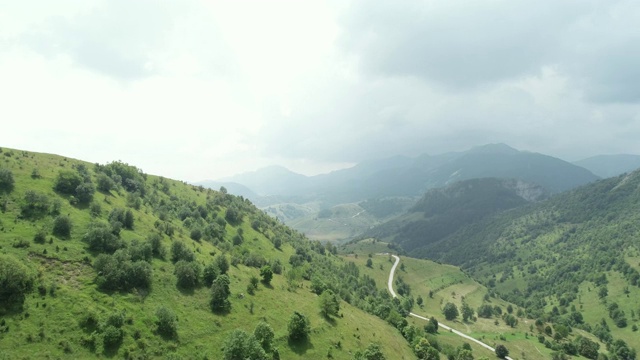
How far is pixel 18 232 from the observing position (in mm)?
91188

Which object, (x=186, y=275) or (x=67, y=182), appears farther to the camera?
(x=67, y=182)

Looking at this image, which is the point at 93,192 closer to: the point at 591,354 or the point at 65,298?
the point at 65,298

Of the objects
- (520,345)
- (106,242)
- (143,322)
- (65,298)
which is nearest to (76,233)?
(106,242)

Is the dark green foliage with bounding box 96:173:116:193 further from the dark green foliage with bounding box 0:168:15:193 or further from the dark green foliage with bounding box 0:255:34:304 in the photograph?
the dark green foliage with bounding box 0:255:34:304

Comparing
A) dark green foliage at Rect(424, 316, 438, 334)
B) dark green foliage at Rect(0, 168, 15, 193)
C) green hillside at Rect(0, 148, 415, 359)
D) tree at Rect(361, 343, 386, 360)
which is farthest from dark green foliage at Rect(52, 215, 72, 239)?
dark green foliage at Rect(424, 316, 438, 334)

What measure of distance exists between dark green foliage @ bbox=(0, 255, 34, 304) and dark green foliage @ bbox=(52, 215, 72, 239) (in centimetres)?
2264

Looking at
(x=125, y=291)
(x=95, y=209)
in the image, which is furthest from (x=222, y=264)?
(x=95, y=209)

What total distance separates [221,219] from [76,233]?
9605cm

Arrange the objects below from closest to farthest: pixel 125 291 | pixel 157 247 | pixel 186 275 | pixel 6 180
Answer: pixel 125 291 < pixel 6 180 < pixel 186 275 < pixel 157 247

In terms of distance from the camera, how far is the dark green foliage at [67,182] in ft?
403

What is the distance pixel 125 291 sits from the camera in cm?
9162

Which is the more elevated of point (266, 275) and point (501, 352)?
point (266, 275)

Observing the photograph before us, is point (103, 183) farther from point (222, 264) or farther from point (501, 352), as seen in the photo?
point (501, 352)

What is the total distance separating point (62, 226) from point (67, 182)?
31.0 metres
